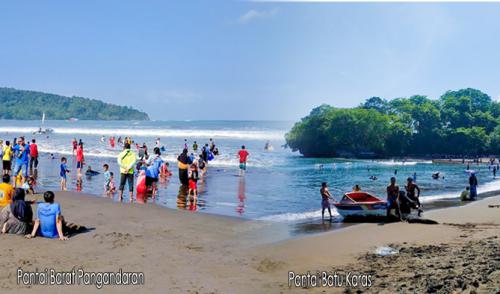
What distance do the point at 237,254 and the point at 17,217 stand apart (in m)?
4.71

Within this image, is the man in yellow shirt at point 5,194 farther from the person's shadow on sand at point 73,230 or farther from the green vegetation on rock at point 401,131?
the green vegetation on rock at point 401,131

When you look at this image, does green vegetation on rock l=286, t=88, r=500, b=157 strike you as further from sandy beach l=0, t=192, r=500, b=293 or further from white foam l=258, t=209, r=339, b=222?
sandy beach l=0, t=192, r=500, b=293

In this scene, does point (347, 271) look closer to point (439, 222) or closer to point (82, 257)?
point (82, 257)

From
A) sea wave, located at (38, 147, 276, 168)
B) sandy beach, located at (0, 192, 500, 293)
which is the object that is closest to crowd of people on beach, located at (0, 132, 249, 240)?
sandy beach, located at (0, 192, 500, 293)

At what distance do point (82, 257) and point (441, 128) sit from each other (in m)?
84.5

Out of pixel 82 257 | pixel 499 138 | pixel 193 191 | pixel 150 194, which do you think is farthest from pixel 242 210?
pixel 499 138

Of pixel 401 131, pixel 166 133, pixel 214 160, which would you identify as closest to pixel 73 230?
pixel 214 160

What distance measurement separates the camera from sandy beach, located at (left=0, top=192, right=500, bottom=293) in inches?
318

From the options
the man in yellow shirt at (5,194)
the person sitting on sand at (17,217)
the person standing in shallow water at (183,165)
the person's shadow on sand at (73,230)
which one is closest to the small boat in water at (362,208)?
the person's shadow on sand at (73,230)

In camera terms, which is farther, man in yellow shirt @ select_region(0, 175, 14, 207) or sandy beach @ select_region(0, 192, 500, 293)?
man in yellow shirt @ select_region(0, 175, 14, 207)

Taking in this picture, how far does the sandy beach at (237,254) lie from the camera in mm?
8078

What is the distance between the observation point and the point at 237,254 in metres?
10.4

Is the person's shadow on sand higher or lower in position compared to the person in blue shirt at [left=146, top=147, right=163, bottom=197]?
lower

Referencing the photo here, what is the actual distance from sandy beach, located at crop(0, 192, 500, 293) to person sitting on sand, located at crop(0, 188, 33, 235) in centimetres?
28
